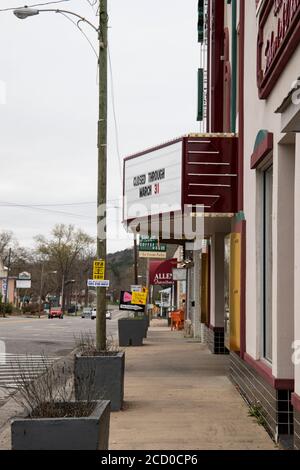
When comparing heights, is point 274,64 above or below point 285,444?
above

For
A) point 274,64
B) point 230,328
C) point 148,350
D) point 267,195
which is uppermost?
point 274,64

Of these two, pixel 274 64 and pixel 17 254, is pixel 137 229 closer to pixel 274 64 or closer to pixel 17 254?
pixel 274 64

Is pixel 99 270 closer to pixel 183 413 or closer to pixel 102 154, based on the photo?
pixel 102 154

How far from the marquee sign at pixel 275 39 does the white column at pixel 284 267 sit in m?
0.96

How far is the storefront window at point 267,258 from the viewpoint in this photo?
889 cm

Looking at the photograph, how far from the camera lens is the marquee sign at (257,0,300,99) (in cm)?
644

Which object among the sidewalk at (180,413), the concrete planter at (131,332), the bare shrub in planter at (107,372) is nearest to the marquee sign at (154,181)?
the sidewalk at (180,413)

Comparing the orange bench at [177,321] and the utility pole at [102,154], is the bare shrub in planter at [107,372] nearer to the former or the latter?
the utility pole at [102,154]

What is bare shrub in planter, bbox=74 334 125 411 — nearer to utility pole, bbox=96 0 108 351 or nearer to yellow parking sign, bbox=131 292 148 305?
utility pole, bbox=96 0 108 351

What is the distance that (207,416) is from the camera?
9109 mm

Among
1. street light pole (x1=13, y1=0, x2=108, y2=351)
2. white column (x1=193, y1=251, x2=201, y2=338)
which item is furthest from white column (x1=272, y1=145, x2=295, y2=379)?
white column (x1=193, y1=251, x2=201, y2=338)

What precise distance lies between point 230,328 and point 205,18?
40.4 feet

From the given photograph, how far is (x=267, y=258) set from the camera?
915cm
